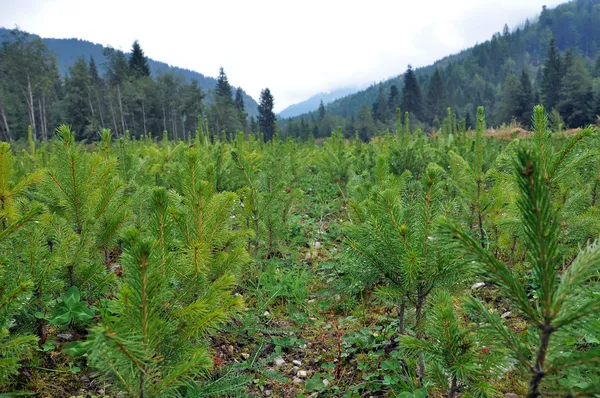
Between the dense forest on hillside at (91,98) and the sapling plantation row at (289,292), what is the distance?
3626cm

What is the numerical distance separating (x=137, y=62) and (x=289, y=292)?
64683 mm

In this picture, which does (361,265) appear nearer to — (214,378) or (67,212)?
(214,378)

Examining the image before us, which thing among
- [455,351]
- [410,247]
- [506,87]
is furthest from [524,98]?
[455,351]

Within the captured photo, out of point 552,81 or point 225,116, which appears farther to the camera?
point 225,116

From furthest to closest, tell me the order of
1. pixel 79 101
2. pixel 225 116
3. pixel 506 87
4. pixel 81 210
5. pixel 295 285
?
1. pixel 225 116
2. pixel 506 87
3. pixel 79 101
4. pixel 295 285
5. pixel 81 210

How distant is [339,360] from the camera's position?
Answer: 2.37 m

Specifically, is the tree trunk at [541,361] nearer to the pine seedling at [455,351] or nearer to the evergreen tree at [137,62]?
the pine seedling at [455,351]

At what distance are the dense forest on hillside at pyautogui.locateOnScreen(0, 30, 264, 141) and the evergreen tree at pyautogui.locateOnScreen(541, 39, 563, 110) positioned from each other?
44.7 meters

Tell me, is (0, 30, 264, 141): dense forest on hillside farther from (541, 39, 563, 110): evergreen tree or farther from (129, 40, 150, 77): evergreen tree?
(541, 39, 563, 110): evergreen tree

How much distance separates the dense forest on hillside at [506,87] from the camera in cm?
4072

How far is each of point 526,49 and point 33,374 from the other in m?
180

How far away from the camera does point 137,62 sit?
56.7 m

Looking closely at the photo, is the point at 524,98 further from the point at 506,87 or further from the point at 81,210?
the point at 81,210

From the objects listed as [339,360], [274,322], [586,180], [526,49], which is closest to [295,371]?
[339,360]
